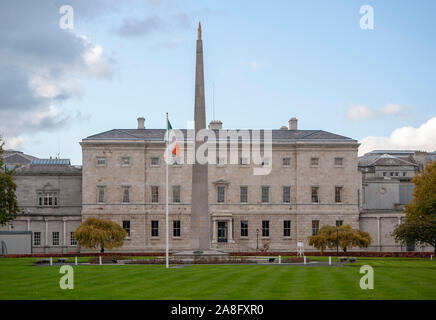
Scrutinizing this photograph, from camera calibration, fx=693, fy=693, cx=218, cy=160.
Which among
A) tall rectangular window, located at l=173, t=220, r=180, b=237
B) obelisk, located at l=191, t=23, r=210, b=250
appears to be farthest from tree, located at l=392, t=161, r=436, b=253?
tall rectangular window, located at l=173, t=220, r=180, b=237

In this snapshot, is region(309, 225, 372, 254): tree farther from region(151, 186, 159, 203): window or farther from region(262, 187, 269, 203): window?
region(151, 186, 159, 203): window

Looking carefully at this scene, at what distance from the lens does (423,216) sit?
186ft

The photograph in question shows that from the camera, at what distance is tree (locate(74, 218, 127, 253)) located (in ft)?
200

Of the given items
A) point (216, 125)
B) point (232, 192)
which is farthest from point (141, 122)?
point (232, 192)

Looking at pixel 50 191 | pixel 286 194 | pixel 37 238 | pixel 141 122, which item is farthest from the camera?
pixel 141 122

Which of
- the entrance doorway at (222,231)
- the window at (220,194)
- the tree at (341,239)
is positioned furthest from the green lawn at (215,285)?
the window at (220,194)

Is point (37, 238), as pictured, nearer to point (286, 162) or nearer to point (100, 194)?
point (100, 194)

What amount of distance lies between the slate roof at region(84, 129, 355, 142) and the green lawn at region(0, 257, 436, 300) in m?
42.9

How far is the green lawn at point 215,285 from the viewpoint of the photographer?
23391 mm

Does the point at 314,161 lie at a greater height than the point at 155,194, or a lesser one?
greater

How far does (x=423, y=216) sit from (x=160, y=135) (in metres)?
32.1

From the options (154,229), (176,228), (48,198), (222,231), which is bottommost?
(222,231)
